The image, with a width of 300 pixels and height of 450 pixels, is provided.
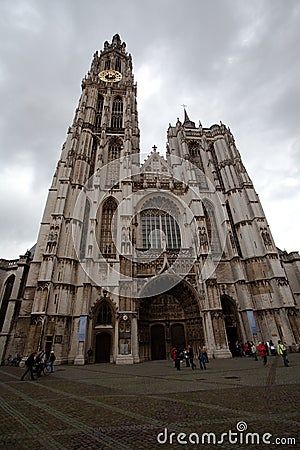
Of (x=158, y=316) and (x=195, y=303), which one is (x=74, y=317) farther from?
(x=195, y=303)

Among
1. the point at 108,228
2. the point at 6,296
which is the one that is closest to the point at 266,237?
the point at 108,228

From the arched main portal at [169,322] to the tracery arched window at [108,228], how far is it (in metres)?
5.21

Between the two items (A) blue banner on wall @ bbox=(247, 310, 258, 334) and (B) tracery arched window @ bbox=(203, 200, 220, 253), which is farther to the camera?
(B) tracery arched window @ bbox=(203, 200, 220, 253)

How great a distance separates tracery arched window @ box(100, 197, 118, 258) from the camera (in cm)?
2095

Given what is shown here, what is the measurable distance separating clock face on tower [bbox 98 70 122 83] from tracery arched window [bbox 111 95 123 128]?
4.54m

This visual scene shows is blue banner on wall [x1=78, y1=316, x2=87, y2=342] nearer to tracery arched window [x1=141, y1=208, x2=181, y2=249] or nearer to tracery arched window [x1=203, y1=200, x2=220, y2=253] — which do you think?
tracery arched window [x1=141, y1=208, x2=181, y2=249]

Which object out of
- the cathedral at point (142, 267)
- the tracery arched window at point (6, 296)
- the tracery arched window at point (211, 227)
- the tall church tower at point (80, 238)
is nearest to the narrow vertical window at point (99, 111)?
the tall church tower at point (80, 238)

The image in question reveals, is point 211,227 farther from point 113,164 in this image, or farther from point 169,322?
point 113,164

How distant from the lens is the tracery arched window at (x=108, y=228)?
21.0 m

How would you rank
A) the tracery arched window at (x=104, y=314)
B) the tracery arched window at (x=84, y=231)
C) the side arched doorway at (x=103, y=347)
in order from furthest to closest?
1. the tracery arched window at (x=84, y=231)
2. the tracery arched window at (x=104, y=314)
3. the side arched doorway at (x=103, y=347)

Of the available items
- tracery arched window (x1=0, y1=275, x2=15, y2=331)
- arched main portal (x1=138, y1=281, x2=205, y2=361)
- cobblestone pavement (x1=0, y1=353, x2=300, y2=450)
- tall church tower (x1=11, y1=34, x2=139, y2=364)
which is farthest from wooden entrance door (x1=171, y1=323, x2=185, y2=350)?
tracery arched window (x1=0, y1=275, x2=15, y2=331)

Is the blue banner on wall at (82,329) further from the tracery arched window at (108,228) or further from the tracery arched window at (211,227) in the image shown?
the tracery arched window at (211,227)

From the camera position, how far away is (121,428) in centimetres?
335

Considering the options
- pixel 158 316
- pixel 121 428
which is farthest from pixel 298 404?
pixel 158 316
